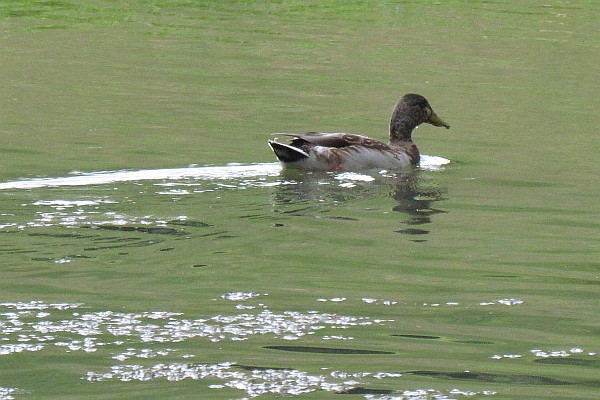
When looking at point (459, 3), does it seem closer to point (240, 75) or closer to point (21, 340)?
point (240, 75)

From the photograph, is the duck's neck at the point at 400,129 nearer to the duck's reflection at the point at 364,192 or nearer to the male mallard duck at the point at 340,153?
the male mallard duck at the point at 340,153

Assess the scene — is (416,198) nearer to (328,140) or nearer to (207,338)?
(328,140)

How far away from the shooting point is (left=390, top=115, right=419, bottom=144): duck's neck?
1512 cm

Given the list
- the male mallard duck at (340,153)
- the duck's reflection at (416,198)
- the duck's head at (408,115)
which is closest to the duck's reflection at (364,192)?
the duck's reflection at (416,198)

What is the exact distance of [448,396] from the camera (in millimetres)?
6289

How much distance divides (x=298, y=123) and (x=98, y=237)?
7.17m

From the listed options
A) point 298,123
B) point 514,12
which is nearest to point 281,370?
point 298,123

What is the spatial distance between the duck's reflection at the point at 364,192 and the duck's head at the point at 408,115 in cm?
122

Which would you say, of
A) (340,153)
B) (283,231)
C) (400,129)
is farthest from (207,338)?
(400,129)

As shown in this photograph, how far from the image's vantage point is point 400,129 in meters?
15.2

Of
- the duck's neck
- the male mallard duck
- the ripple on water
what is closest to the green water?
the ripple on water

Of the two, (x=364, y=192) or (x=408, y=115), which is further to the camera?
(x=408, y=115)

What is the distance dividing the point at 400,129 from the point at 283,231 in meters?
5.07

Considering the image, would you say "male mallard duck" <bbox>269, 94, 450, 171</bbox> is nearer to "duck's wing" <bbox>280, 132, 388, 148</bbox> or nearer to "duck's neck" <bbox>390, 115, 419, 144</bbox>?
"duck's wing" <bbox>280, 132, 388, 148</bbox>
